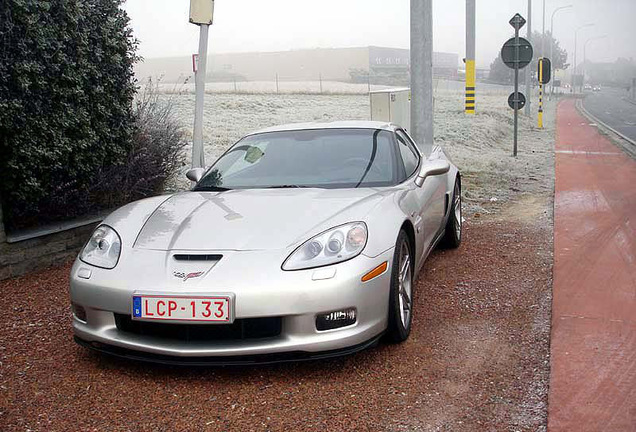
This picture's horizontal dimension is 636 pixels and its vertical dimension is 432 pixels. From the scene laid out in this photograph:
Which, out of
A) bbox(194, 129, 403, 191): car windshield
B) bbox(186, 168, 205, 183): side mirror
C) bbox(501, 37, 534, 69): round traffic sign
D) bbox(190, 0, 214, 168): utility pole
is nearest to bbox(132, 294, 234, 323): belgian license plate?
bbox(194, 129, 403, 191): car windshield

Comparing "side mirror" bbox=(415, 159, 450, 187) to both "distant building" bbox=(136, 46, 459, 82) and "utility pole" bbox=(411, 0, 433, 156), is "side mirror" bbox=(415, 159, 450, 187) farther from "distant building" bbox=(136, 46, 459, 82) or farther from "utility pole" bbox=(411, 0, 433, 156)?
"distant building" bbox=(136, 46, 459, 82)

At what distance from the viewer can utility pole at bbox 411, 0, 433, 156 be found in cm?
959

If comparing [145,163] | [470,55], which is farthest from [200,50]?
[470,55]

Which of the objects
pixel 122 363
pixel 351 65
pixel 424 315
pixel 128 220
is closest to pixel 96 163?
pixel 128 220

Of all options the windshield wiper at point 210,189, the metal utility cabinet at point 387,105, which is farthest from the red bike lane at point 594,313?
the metal utility cabinet at point 387,105

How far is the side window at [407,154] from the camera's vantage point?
5.16 meters

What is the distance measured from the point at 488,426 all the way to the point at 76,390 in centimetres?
200

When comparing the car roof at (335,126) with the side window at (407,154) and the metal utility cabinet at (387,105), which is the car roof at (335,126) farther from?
the metal utility cabinet at (387,105)

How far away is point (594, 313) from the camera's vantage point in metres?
4.64

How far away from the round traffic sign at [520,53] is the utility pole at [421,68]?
228 inches

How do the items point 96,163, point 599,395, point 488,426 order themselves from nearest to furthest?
point 488,426 < point 599,395 < point 96,163

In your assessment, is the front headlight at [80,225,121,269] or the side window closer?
the front headlight at [80,225,121,269]

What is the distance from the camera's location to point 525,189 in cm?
1087

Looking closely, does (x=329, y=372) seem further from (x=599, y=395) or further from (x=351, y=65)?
(x=351, y=65)
